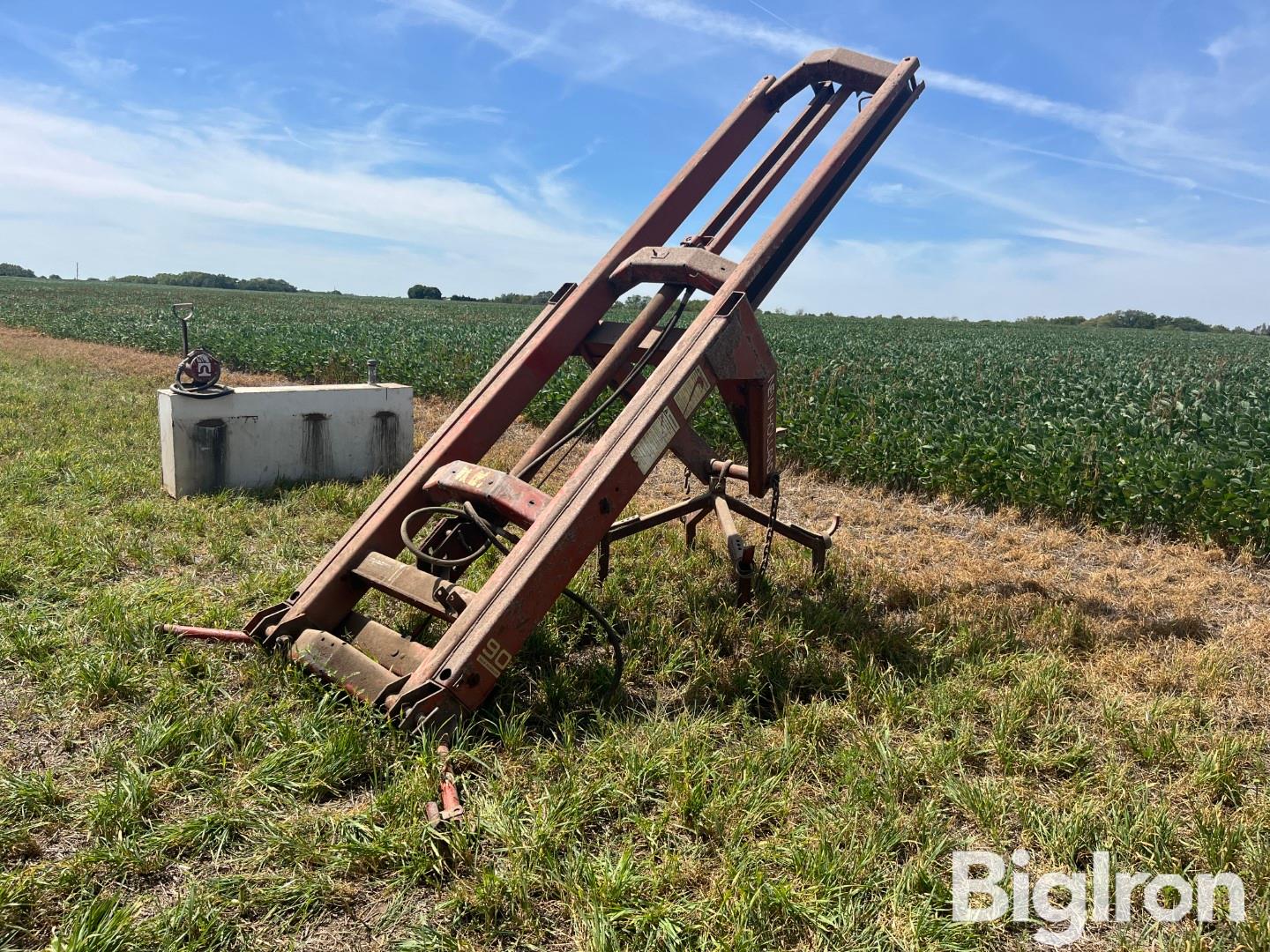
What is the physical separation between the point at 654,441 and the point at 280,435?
4.41 m

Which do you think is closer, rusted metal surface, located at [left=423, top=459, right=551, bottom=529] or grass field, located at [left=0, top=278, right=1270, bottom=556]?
rusted metal surface, located at [left=423, top=459, right=551, bottom=529]

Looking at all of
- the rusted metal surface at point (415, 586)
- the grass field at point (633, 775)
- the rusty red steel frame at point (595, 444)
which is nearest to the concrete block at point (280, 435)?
the grass field at point (633, 775)

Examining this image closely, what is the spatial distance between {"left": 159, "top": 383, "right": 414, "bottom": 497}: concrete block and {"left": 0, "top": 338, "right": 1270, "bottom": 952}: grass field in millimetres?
1588

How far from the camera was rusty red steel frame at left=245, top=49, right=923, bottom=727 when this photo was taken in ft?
8.81

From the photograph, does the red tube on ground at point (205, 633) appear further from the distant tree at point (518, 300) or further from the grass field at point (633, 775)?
the distant tree at point (518, 300)

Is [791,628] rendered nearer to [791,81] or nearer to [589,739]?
[589,739]

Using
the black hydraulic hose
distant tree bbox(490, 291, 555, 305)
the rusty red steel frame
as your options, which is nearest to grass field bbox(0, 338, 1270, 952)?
the black hydraulic hose

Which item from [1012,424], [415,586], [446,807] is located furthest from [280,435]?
[1012,424]

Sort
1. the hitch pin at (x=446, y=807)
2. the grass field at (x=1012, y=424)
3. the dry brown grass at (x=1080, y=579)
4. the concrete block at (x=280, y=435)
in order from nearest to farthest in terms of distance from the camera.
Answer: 1. the hitch pin at (x=446, y=807)
2. the dry brown grass at (x=1080, y=579)
3. the concrete block at (x=280, y=435)
4. the grass field at (x=1012, y=424)

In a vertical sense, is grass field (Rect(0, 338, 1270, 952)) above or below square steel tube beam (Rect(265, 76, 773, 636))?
below

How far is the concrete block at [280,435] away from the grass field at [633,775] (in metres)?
1.59

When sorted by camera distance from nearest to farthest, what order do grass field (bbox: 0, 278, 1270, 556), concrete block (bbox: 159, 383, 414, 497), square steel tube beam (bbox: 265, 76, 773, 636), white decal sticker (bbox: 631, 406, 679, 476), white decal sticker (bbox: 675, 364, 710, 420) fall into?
white decal sticker (bbox: 631, 406, 679, 476)
white decal sticker (bbox: 675, 364, 710, 420)
square steel tube beam (bbox: 265, 76, 773, 636)
concrete block (bbox: 159, 383, 414, 497)
grass field (bbox: 0, 278, 1270, 556)

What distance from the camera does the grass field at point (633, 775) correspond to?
6.50 ft

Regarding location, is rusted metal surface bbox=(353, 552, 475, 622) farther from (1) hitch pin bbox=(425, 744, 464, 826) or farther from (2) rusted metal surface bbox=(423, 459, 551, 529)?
(1) hitch pin bbox=(425, 744, 464, 826)
